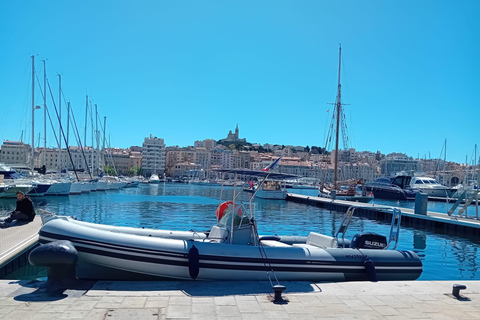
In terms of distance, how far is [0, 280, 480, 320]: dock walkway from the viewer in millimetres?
5582

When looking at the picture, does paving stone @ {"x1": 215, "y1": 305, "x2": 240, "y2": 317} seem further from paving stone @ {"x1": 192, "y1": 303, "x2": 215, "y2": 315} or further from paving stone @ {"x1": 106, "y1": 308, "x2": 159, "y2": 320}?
paving stone @ {"x1": 106, "y1": 308, "x2": 159, "y2": 320}

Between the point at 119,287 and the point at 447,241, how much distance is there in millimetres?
17504

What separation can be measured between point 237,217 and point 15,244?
213 inches

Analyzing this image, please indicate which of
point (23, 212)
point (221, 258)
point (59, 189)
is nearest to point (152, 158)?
point (59, 189)

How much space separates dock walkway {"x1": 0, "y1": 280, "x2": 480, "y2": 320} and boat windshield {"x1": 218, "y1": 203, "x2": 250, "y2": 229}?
2.16m

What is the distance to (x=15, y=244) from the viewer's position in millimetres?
10031

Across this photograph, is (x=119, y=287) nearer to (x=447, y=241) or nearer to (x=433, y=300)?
(x=433, y=300)

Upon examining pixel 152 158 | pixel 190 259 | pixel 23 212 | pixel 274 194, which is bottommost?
pixel 274 194

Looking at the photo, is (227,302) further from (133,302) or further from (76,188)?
(76,188)

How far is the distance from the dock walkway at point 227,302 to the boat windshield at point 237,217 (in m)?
2.16

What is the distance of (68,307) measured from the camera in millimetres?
Result: 5703

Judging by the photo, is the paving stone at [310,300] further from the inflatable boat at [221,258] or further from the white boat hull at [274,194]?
the white boat hull at [274,194]

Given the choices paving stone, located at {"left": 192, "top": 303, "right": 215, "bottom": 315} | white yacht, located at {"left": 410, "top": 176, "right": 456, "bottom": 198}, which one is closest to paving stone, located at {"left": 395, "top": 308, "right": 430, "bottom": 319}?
paving stone, located at {"left": 192, "top": 303, "right": 215, "bottom": 315}

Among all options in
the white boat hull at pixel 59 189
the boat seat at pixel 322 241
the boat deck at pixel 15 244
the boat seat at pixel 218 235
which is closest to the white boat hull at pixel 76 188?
the white boat hull at pixel 59 189
